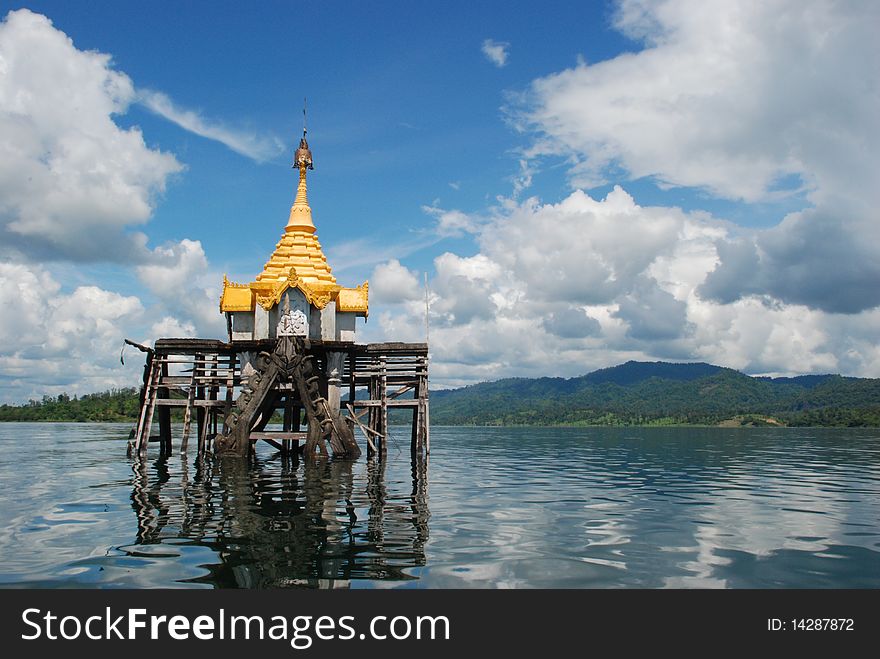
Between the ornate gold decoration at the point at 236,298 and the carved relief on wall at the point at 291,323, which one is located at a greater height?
the ornate gold decoration at the point at 236,298

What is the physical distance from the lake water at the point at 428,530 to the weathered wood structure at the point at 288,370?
4.13 meters

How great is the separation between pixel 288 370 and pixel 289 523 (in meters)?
15.7

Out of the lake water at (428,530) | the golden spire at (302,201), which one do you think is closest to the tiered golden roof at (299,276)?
the golden spire at (302,201)

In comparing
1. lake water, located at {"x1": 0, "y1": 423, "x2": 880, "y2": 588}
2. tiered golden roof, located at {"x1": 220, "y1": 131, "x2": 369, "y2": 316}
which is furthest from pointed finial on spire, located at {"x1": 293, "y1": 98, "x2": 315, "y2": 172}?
lake water, located at {"x1": 0, "y1": 423, "x2": 880, "y2": 588}

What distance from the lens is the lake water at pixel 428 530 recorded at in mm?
10172

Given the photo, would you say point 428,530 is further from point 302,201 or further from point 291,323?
point 302,201

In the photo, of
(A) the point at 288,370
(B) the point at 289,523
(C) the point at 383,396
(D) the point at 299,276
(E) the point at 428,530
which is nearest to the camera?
(E) the point at 428,530

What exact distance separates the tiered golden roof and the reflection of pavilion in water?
965 centimetres

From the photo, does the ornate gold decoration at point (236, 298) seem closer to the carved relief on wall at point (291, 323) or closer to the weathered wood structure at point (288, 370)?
the weathered wood structure at point (288, 370)

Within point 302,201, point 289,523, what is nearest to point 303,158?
point 302,201

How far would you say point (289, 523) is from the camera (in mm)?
14469

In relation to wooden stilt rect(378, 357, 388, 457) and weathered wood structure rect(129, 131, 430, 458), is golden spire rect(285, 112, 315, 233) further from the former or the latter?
wooden stilt rect(378, 357, 388, 457)
